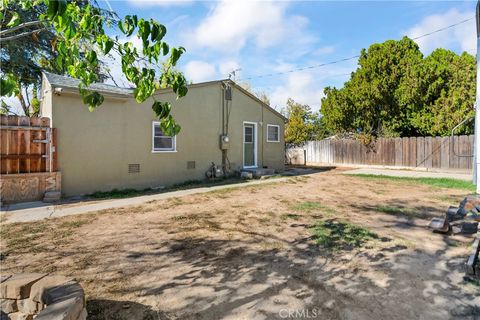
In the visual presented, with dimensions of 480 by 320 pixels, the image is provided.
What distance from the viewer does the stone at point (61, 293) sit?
Answer: 77.2 inches

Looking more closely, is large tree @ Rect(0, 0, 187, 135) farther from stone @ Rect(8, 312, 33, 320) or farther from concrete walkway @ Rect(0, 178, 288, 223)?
concrete walkway @ Rect(0, 178, 288, 223)

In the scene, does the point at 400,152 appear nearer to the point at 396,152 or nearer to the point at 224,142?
the point at 396,152

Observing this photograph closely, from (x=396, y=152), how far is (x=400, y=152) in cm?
21

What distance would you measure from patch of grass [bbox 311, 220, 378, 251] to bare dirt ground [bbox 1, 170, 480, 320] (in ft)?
0.37

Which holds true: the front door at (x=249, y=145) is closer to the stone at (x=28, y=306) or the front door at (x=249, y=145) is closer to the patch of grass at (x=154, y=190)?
the patch of grass at (x=154, y=190)

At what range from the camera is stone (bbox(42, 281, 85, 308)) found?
1.96m

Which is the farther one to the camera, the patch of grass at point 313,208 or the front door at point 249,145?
the front door at point 249,145

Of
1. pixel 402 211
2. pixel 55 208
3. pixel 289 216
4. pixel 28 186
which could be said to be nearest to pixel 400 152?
pixel 402 211

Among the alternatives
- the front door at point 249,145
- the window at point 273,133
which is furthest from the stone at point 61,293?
the window at point 273,133

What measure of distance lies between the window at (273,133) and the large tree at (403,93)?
659 centimetres

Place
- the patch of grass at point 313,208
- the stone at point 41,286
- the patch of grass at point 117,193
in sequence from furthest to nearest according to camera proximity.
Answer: the patch of grass at point 117,193
the patch of grass at point 313,208
the stone at point 41,286

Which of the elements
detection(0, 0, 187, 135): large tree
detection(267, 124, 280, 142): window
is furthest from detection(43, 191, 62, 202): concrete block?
detection(267, 124, 280, 142): window

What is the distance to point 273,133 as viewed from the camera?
13.9 meters

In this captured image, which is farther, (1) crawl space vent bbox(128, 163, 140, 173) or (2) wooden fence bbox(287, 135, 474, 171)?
(2) wooden fence bbox(287, 135, 474, 171)
